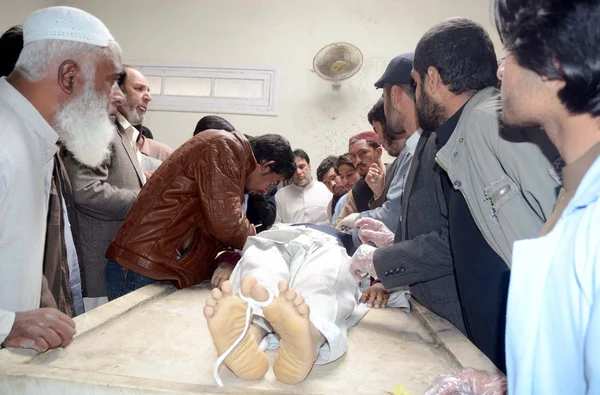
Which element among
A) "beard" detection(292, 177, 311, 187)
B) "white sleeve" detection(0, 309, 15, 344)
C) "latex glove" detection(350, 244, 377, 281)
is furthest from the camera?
"beard" detection(292, 177, 311, 187)

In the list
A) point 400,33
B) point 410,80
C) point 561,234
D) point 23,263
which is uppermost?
point 400,33

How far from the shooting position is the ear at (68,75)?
167 cm

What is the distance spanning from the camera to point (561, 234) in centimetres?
79

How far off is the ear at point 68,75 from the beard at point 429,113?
4.34 ft

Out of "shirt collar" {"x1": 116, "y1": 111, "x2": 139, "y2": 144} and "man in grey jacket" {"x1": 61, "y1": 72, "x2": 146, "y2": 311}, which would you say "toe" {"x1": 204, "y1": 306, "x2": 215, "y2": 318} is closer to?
"man in grey jacket" {"x1": 61, "y1": 72, "x2": 146, "y2": 311}

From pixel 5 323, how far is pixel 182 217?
1015 mm

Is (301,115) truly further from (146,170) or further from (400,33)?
(146,170)

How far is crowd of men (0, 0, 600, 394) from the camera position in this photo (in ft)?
2.60

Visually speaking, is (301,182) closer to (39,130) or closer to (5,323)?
(39,130)

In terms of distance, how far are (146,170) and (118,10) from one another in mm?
5043

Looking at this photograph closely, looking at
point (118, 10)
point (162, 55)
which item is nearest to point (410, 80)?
point (162, 55)

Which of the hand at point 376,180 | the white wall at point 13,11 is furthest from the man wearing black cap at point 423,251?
the white wall at point 13,11

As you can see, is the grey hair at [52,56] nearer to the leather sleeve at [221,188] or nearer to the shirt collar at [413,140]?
the leather sleeve at [221,188]

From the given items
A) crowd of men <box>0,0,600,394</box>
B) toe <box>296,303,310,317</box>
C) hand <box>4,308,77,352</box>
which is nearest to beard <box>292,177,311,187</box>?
crowd of men <box>0,0,600,394</box>
